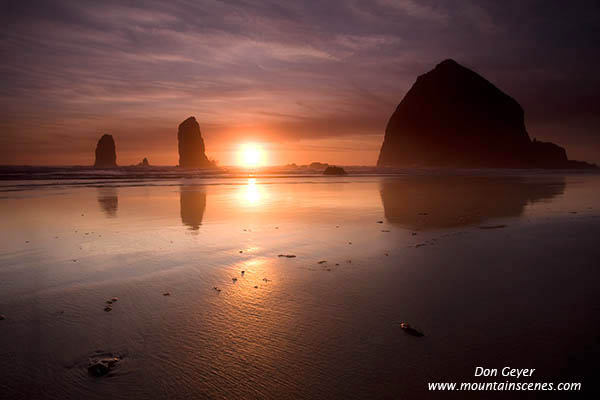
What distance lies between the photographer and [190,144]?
194125mm

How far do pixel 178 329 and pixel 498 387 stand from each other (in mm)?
3385

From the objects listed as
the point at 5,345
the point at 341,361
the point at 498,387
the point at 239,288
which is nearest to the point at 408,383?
the point at 341,361

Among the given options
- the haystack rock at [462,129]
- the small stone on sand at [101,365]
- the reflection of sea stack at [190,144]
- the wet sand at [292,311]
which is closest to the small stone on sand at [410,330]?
the wet sand at [292,311]

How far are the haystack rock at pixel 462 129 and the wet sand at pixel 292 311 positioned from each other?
164 m

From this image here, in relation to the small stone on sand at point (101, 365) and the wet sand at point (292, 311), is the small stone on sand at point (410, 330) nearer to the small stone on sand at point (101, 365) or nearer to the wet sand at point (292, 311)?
the wet sand at point (292, 311)

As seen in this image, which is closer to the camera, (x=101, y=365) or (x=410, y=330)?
(x=101, y=365)

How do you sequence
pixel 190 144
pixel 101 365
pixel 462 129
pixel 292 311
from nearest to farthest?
1. pixel 101 365
2. pixel 292 311
3. pixel 462 129
4. pixel 190 144

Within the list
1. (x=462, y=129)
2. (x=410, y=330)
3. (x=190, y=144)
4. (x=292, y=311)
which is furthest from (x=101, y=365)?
(x=190, y=144)

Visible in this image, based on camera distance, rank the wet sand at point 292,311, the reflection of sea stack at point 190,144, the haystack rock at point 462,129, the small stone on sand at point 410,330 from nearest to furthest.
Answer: the wet sand at point 292,311
the small stone on sand at point 410,330
the haystack rock at point 462,129
the reflection of sea stack at point 190,144

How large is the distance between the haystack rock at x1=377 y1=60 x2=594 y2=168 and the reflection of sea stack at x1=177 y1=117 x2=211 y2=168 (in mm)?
115218

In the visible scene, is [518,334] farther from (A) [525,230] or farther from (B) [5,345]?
(A) [525,230]

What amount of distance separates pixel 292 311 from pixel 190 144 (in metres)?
205

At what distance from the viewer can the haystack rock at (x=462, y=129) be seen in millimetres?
155625

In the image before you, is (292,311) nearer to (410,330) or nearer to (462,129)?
(410,330)
